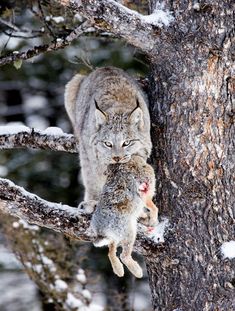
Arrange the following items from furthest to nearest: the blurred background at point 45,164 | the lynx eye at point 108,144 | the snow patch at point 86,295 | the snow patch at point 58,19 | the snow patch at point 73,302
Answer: the blurred background at point 45,164 < the snow patch at point 86,295 < the snow patch at point 73,302 < the snow patch at point 58,19 < the lynx eye at point 108,144

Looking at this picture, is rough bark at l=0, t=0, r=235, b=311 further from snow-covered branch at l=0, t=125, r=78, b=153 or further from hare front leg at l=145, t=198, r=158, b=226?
snow-covered branch at l=0, t=125, r=78, b=153

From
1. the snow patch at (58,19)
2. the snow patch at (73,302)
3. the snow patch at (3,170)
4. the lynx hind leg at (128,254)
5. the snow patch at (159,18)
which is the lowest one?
the snow patch at (3,170)

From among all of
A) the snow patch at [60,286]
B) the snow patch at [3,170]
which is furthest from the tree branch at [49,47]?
the snow patch at [3,170]

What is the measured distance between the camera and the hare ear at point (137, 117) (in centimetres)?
527

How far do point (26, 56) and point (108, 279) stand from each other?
6136 mm

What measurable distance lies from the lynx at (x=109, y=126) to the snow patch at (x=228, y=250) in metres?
0.76

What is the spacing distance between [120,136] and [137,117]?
0.81 feet

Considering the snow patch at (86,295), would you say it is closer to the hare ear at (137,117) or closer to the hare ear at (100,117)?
the hare ear at (100,117)

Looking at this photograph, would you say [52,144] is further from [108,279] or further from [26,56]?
[108,279]

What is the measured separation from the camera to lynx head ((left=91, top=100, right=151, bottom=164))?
17.4 ft

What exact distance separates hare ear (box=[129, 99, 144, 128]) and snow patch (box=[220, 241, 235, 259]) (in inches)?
36.1

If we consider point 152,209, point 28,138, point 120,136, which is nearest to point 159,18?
point 120,136

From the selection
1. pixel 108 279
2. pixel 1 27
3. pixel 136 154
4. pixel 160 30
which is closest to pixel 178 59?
pixel 160 30

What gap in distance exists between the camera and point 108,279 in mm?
11078
